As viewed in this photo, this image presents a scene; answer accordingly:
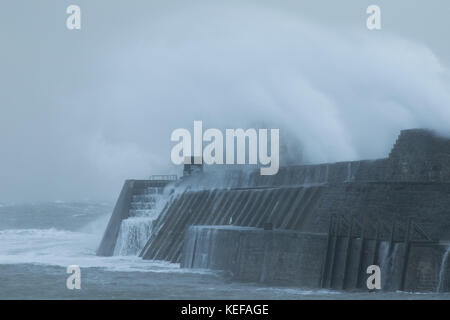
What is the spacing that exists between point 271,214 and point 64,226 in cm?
5179

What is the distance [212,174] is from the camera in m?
43.9

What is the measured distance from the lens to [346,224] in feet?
85.8

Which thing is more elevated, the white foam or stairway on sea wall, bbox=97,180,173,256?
stairway on sea wall, bbox=97,180,173,256

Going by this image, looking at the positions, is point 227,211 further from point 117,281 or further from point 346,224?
point 346,224

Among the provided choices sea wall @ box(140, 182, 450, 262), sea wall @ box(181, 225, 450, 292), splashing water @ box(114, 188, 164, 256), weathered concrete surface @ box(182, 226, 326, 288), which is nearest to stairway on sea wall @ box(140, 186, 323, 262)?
sea wall @ box(140, 182, 450, 262)

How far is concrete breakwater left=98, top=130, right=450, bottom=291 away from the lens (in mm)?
23688

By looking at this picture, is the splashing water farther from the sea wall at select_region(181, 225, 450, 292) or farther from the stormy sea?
the sea wall at select_region(181, 225, 450, 292)

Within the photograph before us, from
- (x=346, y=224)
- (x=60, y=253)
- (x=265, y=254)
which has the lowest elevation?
(x=60, y=253)

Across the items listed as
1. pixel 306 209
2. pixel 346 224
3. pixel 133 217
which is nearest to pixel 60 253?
pixel 133 217

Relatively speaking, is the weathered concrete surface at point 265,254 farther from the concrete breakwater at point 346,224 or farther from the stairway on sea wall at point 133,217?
the stairway on sea wall at point 133,217

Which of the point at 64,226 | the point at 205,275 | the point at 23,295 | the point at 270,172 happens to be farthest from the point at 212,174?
the point at 64,226

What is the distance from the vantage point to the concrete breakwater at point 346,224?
2369 centimetres

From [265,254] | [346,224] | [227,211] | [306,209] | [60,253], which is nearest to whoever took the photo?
[346,224]
